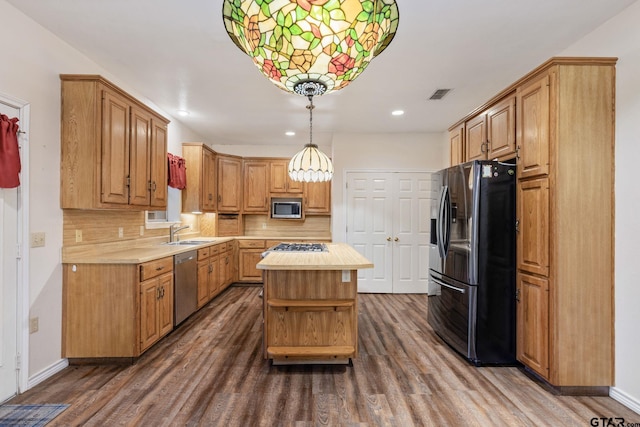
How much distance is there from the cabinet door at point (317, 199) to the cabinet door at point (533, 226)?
3672mm

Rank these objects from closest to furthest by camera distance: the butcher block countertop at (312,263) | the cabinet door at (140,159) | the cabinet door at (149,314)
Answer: the butcher block countertop at (312,263)
the cabinet door at (149,314)
the cabinet door at (140,159)

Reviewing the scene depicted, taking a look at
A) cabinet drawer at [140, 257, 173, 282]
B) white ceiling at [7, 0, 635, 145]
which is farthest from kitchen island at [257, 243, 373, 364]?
white ceiling at [7, 0, 635, 145]

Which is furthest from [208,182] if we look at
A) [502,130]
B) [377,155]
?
[502,130]

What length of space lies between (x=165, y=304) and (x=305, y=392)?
1789mm

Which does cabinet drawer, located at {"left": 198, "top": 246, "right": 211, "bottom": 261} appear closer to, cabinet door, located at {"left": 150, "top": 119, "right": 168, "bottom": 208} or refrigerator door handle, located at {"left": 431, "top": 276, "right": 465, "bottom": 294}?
cabinet door, located at {"left": 150, "top": 119, "right": 168, "bottom": 208}

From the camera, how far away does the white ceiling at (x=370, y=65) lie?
7.20 feet

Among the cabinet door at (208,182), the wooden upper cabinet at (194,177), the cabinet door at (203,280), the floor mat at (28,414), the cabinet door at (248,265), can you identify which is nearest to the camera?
the floor mat at (28,414)

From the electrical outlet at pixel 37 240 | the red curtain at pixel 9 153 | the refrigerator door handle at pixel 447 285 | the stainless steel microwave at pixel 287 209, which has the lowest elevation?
the refrigerator door handle at pixel 447 285

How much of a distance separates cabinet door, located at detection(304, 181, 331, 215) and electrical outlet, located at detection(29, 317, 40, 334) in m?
4.17

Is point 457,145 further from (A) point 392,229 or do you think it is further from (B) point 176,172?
(B) point 176,172

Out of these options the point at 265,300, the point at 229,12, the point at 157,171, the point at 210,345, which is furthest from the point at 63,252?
the point at 229,12

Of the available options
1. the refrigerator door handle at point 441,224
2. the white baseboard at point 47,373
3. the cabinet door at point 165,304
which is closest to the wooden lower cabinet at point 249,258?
the cabinet door at point 165,304

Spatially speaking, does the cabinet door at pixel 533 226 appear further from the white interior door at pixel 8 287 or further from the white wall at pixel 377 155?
the white interior door at pixel 8 287

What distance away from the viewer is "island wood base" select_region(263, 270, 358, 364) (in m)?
2.63
